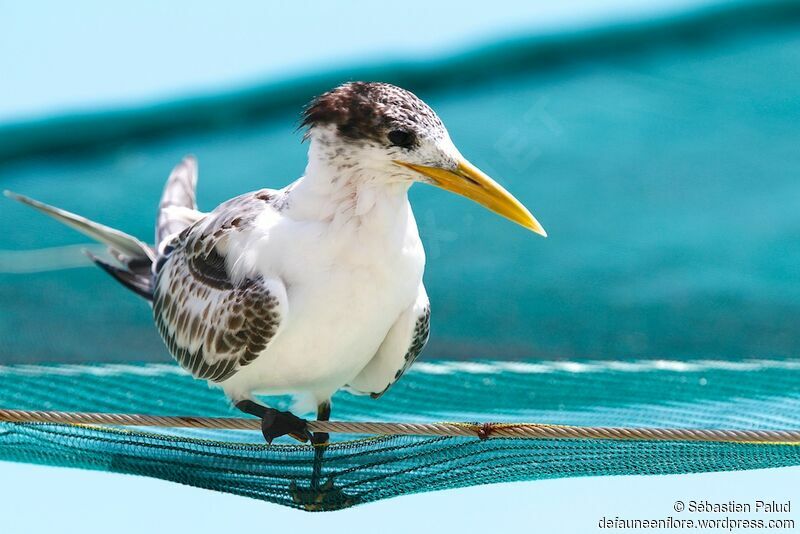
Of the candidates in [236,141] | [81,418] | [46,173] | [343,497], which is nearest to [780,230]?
[236,141]

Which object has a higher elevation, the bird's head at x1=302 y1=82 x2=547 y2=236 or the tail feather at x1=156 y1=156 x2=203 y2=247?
the tail feather at x1=156 y1=156 x2=203 y2=247

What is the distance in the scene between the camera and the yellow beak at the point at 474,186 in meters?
3.16

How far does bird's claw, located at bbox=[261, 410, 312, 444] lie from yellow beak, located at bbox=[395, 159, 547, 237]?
0.75 meters

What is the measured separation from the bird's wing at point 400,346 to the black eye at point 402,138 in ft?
1.62

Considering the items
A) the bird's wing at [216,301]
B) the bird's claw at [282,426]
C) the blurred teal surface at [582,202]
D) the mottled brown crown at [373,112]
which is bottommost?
the bird's claw at [282,426]

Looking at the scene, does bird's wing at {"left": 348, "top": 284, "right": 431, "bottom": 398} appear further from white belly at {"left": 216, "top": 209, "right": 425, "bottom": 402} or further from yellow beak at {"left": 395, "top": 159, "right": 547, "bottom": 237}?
yellow beak at {"left": 395, "top": 159, "right": 547, "bottom": 237}

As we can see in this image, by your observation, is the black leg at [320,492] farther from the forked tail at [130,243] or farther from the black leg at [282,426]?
the forked tail at [130,243]

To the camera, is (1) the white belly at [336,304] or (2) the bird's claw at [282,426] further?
(2) the bird's claw at [282,426]

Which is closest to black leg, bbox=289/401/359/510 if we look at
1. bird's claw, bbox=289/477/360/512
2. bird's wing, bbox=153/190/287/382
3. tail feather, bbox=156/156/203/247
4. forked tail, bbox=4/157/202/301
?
bird's claw, bbox=289/477/360/512

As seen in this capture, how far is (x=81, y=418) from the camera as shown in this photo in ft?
10.6

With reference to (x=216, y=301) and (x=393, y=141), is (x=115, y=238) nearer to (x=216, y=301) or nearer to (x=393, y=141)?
(x=216, y=301)

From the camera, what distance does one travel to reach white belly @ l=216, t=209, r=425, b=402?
3.25m

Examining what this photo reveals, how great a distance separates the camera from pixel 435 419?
4.68 metres

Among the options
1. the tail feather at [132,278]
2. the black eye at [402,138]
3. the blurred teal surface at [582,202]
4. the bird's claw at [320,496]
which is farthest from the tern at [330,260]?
the blurred teal surface at [582,202]
